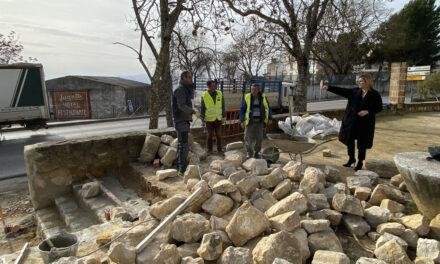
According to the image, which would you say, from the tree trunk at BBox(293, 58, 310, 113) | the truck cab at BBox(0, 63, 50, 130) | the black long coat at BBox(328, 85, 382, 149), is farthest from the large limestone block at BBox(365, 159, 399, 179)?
the truck cab at BBox(0, 63, 50, 130)

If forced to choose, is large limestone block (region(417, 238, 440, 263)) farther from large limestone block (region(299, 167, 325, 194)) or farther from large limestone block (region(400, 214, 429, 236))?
large limestone block (region(299, 167, 325, 194))

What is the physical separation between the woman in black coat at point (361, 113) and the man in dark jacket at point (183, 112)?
2.34 m

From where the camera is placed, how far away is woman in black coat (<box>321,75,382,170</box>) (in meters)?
5.77

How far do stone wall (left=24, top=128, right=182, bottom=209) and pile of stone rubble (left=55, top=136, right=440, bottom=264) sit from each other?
2.66 meters

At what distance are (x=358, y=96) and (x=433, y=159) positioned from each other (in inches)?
67.9

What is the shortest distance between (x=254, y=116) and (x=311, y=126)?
361cm

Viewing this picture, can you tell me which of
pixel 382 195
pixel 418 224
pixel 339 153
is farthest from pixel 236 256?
pixel 339 153

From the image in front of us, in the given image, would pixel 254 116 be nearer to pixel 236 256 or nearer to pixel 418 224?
pixel 418 224

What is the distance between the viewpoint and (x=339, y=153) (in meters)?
7.86

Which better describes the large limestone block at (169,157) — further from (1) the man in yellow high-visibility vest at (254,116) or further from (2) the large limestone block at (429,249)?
(2) the large limestone block at (429,249)

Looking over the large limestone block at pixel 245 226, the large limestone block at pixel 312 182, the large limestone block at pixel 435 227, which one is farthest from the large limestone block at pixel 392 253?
the large limestone block at pixel 312 182

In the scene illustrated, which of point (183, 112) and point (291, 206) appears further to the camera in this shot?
point (183, 112)

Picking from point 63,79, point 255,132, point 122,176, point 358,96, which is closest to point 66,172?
point 122,176

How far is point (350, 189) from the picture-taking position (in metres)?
4.87
